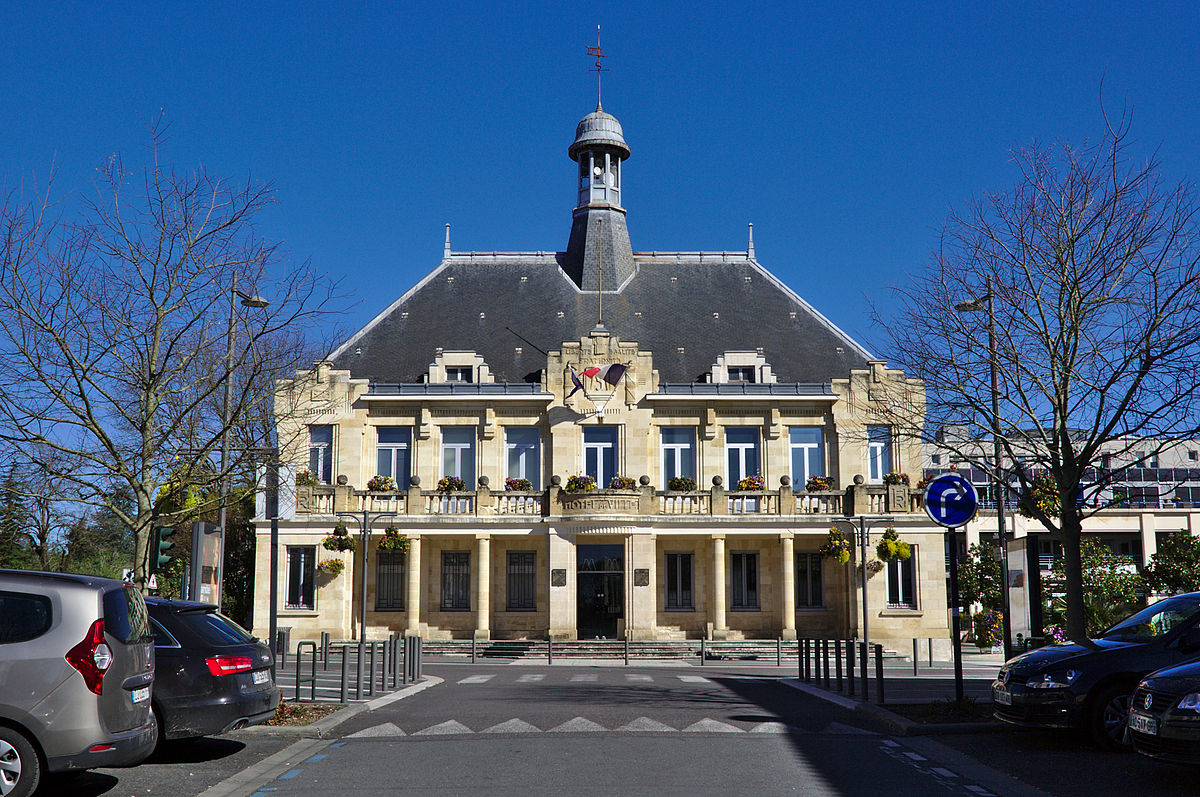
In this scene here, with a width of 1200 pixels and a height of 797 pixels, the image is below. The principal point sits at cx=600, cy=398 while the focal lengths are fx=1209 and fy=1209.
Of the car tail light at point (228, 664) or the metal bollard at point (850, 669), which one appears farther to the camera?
the metal bollard at point (850, 669)

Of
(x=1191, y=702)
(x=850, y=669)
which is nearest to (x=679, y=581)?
(x=850, y=669)

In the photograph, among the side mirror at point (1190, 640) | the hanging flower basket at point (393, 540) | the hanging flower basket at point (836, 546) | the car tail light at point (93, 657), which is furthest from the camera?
the hanging flower basket at point (393, 540)

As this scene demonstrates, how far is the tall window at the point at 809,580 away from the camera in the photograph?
39656mm

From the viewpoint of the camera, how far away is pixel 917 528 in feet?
125

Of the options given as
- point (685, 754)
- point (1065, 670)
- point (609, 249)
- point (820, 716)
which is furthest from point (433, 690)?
point (609, 249)

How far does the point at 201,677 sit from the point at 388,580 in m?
28.2

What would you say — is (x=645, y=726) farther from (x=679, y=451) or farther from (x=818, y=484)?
(x=679, y=451)

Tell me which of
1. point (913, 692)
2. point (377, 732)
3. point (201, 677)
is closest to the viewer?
point (201, 677)

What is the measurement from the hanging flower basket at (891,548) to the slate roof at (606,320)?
614 cm

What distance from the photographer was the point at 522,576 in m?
39.9

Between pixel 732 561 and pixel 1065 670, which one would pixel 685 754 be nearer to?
pixel 1065 670

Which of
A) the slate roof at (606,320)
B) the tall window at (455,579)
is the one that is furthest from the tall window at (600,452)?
the tall window at (455,579)

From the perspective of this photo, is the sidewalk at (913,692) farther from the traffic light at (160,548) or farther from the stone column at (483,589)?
the stone column at (483,589)

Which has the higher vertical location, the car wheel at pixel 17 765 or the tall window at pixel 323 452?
the tall window at pixel 323 452
